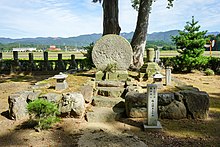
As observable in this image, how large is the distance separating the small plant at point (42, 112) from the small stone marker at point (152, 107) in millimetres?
2029

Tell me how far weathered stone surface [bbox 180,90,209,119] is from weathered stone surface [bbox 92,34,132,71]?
342 centimetres

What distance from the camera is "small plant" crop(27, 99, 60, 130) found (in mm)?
4293

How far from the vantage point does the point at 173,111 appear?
5008mm

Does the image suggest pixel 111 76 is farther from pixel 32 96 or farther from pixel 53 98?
pixel 32 96

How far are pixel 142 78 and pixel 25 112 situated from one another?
4.51 meters

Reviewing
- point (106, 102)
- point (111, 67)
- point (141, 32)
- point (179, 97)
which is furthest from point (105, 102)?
point (141, 32)

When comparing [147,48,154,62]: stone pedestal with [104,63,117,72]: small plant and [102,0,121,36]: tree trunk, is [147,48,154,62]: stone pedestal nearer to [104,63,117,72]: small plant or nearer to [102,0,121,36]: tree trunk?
[104,63,117,72]: small plant

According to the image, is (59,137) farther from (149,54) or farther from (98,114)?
(149,54)

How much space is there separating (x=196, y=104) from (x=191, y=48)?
32.8 feet

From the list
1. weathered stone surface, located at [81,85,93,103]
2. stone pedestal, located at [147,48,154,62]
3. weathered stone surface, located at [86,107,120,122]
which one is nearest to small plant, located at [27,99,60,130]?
weathered stone surface, located at [86,107,120,122]

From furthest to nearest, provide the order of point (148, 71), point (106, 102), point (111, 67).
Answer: point (148, 71) < point (111, 67) < point (106, 102)

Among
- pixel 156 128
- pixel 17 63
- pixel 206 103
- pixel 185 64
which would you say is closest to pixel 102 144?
pixel 156 128

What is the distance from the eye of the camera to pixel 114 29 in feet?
37.1

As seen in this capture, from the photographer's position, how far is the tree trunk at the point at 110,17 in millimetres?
11281
